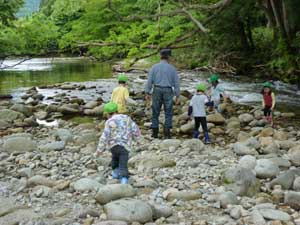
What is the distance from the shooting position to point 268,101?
1110 centimetres

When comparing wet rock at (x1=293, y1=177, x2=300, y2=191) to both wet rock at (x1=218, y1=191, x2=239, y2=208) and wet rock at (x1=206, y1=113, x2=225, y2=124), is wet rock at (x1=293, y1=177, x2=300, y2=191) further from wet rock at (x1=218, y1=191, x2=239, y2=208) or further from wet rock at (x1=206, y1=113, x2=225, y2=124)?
wet rock at (x1=206, y1=113, x2=225, y2=124)

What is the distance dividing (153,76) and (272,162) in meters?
3.22

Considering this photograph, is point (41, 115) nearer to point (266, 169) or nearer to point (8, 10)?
point (266, 169)

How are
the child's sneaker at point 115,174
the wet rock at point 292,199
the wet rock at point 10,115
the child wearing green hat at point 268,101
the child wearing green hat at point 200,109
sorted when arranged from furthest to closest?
the wet rock at point 10,115 → the child wearing green hat at point 268,101 → the child wearing green hat at point 200,109 → the child's sneaker at point 115,174 → the wet rock at point 292,199

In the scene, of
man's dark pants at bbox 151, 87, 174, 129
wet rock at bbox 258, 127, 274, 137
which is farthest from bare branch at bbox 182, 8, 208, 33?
wet rock at bbox 258, 127, 274, 137

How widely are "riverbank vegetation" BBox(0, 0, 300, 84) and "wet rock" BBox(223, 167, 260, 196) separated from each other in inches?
230

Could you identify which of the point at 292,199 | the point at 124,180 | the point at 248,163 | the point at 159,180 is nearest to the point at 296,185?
the point at 292,199

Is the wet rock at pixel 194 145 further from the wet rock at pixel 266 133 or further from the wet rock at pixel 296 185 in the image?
the wet rock at pixel 296 185

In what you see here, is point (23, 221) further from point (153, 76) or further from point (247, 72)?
point (247, 72)

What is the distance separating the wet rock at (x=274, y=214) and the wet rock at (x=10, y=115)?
859 cm

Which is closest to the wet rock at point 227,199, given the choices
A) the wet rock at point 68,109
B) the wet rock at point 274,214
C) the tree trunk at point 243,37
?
the wet rock at point 274,214

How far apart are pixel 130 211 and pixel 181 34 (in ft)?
36.8

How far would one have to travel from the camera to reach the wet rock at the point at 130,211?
198 inches

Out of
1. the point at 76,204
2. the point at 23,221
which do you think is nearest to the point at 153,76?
the point at 76,204
